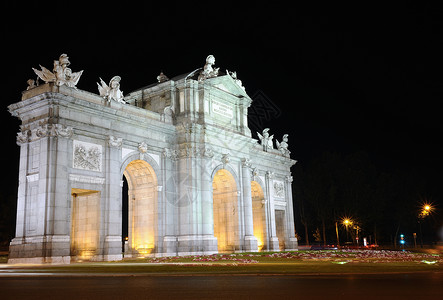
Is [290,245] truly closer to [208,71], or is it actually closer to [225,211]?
[225,211]

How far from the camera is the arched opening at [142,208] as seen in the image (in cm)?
4153

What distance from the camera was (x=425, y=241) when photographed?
98.8 meters

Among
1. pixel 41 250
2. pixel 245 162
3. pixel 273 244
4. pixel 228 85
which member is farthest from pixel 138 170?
pixel 273 244

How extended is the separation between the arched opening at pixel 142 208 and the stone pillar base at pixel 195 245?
250cm

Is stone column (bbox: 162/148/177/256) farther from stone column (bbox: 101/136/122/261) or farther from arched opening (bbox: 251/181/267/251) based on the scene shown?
arched opening (bbox: 251/181/267/251)

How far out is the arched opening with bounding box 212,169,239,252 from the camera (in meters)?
48.1

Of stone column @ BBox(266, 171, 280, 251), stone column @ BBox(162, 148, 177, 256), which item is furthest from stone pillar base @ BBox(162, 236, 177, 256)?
stone column @ BBox(266, 171, 280, 251)

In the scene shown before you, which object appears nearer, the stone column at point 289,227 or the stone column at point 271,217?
the stone column at point 271,217

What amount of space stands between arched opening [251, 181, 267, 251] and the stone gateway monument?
12 cm

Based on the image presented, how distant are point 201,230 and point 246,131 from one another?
13.3 m

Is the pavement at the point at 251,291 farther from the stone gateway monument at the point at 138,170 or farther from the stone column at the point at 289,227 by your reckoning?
the stone column at the point at 289,227

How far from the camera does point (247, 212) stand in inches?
1922

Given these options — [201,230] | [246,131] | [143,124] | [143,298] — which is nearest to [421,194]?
[246,131]

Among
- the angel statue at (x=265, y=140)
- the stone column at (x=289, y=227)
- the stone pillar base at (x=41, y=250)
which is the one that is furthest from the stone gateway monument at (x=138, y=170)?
the stone column at (x=289, y=227)
